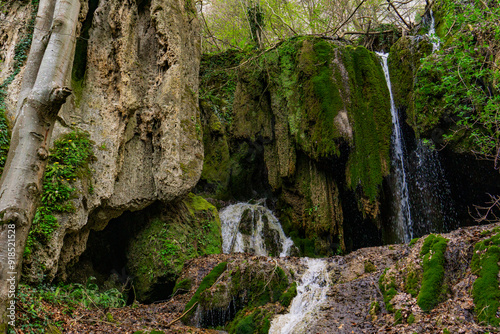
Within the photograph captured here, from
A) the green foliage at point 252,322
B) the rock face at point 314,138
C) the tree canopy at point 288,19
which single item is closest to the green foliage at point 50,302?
the green foliage at point 252,322

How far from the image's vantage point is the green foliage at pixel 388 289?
16.7 ft

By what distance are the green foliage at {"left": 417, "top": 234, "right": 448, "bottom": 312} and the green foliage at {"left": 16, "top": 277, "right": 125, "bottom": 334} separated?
17.8 feet

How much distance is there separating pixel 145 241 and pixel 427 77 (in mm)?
10708

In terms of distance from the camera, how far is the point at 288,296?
21.2 ft

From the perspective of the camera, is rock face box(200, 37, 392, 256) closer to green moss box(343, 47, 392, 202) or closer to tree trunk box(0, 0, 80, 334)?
green moss box(343, 47, 392, 202)

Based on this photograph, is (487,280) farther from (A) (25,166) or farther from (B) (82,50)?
(B) (82,50)

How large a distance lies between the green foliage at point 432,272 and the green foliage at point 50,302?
17.8 feet

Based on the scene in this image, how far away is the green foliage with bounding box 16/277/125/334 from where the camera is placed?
14.0 feet

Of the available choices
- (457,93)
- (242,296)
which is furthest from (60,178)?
(457,93)

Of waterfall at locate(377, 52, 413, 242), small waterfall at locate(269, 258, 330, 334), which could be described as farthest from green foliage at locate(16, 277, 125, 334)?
waterfall at locate(377, 52, 413, 242)

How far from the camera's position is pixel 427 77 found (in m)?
10.8

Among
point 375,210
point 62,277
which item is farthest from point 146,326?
point 375,210

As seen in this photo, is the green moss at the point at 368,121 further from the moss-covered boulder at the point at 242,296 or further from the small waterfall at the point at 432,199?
the moss-covered boulder at the point at 242,296

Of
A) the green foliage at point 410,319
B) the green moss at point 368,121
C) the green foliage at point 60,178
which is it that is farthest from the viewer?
the green moss at point 368,121
